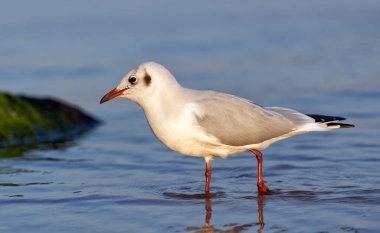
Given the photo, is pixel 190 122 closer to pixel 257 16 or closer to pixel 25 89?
pixel 25 89

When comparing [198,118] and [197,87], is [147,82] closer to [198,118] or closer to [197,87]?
[198,118]

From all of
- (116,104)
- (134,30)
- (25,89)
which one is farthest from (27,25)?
(116,104)

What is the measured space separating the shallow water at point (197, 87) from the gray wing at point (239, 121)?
46 cm

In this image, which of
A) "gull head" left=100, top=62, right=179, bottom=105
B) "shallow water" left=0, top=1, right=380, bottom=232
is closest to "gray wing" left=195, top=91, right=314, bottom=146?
"gull head" left=100, top=62, right=179, bottom=105

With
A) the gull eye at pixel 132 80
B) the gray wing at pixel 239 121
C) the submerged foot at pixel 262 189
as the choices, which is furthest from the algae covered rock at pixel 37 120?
the submerged foot at pixel 262 189

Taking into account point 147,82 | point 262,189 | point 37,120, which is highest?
point 147,82

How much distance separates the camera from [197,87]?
13094mm

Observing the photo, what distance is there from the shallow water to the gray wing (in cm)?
46

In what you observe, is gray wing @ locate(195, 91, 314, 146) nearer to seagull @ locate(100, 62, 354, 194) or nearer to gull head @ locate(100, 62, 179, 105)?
seagull @ locate(100, 62, 354, 194)

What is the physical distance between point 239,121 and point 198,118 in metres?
0.48

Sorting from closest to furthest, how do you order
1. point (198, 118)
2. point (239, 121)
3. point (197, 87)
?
point (198, 118), point (239, 121), point (197, 87)

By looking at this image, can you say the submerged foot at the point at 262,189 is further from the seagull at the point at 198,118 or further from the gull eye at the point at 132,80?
the gull eye at the point at 132,80

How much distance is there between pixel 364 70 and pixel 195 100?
22.4 feet

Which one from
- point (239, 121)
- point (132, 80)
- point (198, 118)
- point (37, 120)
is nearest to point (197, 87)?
point (37, 120)
